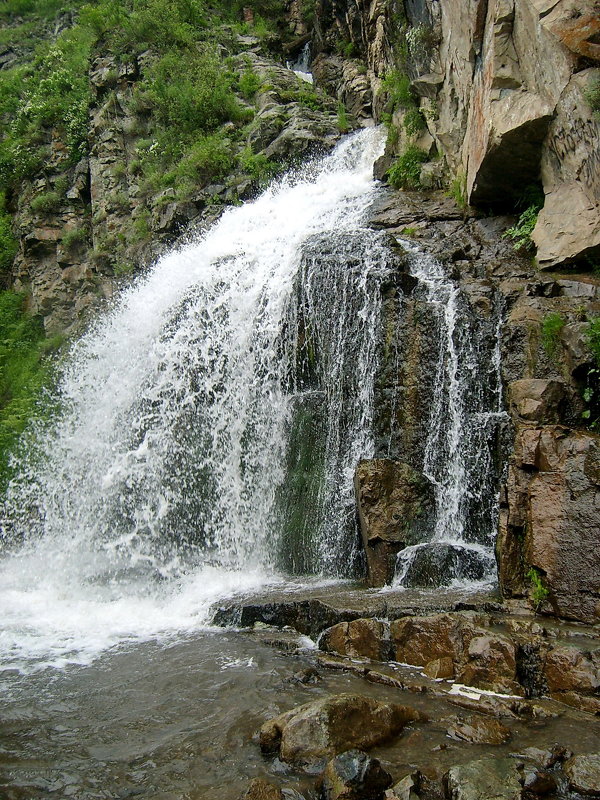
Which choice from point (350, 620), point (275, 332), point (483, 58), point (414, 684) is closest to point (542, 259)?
point (483, 58)

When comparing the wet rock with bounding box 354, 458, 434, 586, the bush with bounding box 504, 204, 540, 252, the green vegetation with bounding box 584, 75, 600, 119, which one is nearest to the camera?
the wet rock with bounding box 354, 458, 434, 586

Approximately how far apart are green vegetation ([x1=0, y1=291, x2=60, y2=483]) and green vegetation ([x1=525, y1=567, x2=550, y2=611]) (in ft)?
37.5

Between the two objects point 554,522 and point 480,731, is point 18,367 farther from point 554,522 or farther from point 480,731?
point 480,731

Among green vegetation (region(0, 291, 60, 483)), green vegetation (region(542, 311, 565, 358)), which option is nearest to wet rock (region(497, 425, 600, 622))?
green vegetation (region(542, 311, 565, 358))

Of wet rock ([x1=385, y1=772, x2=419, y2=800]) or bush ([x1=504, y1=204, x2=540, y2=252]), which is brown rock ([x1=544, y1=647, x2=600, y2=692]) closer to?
wet rock ([x1=385, y1=772, x2=419, y2=800])

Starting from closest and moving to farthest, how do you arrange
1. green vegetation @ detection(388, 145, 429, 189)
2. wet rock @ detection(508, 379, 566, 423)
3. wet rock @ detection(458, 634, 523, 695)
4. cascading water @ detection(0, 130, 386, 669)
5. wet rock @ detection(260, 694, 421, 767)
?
wet rock @ detection(260, 694, 421, 767), wet rock @ detection(458, 634, 523, 695), wet rock @ detection(508, 379, 566, 423), cascading water @ detection(0, 130, 386, 669), green vegetation @ detection(388, 145, 429, 189)

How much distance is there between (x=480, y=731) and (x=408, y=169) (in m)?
13.0

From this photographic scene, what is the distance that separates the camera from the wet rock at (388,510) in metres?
7.29

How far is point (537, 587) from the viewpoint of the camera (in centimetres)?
540

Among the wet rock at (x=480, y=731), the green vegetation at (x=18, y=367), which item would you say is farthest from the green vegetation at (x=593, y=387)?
the green vegetation at (x=18, y=367)

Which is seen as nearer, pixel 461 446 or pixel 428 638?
pixel 428 638

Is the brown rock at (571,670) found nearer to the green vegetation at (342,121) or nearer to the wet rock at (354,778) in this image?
the wet rock at (354,778)

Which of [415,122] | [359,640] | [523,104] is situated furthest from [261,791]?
[415,122]

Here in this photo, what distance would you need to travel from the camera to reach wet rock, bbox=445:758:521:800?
115 inches
